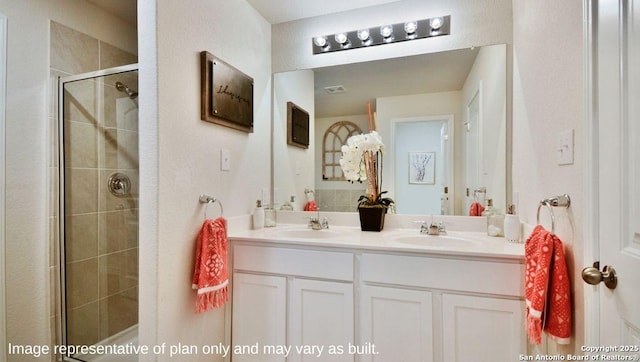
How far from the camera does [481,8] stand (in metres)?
1.80

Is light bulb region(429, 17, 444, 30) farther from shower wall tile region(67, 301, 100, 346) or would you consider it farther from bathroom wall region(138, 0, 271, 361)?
shower wall tile region(67, 301, 100, 346)

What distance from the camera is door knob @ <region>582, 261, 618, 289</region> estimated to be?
0.80 metres

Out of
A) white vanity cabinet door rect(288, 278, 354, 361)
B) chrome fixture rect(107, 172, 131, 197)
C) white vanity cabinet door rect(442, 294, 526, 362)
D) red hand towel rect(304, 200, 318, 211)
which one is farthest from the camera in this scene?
red hand towel rect(304, 200, 318, 211)

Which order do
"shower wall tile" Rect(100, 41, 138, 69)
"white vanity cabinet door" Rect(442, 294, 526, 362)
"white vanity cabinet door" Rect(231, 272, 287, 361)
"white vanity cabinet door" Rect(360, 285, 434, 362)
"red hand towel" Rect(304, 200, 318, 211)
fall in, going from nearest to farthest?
1. "white vanity cabinet door" Rect(442, 294, 526, 362)
2. "white vanity cabinet door" Rect(360, 285, 434, 362)
3. "white vanity cabinet door" Rect(231, 272, 287, 361)
4. "shower wall tile" Rect(100, 41, 138, 69)
5. "red hand towel" Rect(304, 200, 318, 211)

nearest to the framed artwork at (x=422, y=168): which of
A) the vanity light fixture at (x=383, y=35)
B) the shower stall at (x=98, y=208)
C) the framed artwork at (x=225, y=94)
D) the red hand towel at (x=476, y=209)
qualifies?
the red hand towel at (x=476, y=209)

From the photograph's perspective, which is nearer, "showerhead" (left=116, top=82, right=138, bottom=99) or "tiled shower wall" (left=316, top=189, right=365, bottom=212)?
"showerhead" (left=116, top=82, right=138, bottom=99)

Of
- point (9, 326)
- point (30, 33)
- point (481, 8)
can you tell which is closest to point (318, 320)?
point (9, 326)

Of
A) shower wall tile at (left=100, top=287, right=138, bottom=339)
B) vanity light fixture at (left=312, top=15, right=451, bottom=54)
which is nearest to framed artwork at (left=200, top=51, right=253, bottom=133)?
vanity light fixture at (left=312, top=15, right=451, bottom=54)

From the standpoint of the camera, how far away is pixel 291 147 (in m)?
2.27

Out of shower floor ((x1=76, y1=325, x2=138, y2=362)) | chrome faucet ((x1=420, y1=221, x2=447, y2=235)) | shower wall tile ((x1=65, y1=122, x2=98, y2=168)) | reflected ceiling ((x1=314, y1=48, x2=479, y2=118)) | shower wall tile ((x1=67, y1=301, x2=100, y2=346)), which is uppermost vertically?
reflected ceiling ((x1=314, y1=48, x2=479, y2=118))

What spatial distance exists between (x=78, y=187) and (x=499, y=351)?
248 cm

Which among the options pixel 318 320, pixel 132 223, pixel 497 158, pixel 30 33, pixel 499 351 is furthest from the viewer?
pixel 132 223

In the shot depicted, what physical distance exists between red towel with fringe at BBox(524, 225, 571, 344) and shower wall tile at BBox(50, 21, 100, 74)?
2.66 meters

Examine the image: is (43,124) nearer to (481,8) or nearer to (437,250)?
(437,250)
